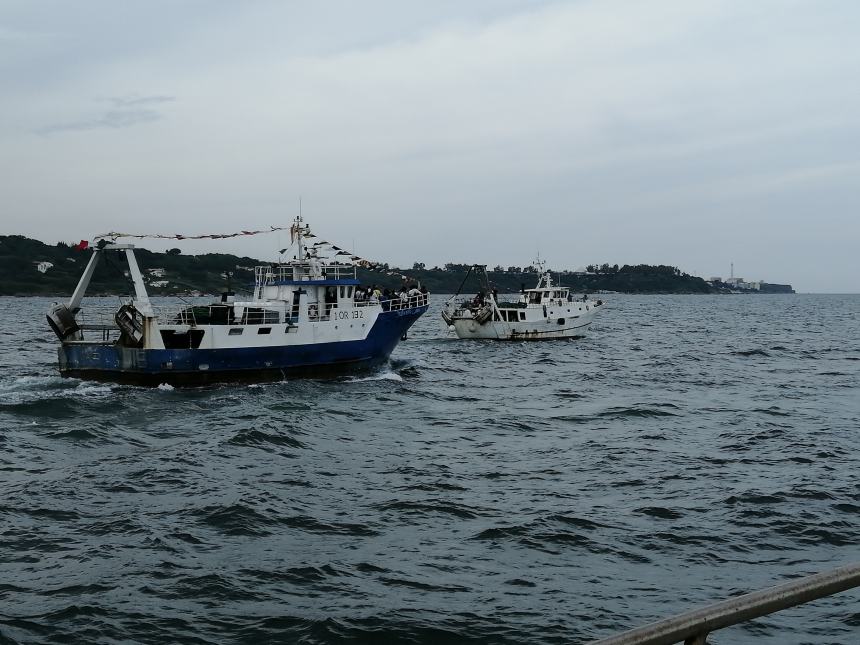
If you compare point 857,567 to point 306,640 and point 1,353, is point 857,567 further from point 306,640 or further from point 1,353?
point 1,353

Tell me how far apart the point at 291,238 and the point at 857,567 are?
1419 inches

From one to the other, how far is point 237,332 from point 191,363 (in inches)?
88.1

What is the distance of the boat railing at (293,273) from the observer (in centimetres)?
3731

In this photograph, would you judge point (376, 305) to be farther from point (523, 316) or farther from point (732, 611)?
point (732, 611)

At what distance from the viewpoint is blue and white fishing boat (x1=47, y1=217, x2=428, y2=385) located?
3177 cm

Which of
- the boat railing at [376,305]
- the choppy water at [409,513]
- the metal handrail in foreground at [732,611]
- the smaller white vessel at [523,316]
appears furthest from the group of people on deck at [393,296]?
the metal handrail in foreground at [732,611]

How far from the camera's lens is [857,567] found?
397cm

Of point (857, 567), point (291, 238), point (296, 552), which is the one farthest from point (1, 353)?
point (857, 567)

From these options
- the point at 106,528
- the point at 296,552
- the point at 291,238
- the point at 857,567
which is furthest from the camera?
the point at 291,238

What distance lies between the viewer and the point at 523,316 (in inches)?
2373

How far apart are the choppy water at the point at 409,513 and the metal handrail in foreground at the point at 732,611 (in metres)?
6.67

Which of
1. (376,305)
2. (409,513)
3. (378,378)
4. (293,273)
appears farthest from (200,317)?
(409,513)

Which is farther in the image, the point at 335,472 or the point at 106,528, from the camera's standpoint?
the point at 335,472

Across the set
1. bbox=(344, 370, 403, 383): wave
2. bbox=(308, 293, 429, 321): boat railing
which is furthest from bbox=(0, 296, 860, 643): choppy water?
bbox=(308, 293, 429, 321): boat railing
